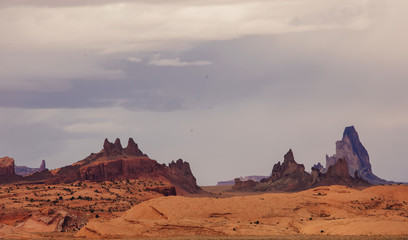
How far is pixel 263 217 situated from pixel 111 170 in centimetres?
9271

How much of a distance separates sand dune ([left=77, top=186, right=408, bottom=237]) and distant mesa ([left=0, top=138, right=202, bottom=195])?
67918mm

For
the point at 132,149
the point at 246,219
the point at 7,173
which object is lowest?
the point at 246,219

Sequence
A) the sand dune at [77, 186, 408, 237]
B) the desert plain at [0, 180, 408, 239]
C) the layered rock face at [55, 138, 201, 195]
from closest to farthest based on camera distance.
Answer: the desert plain at [0, 180, 408, 239] → the sand dune at [77, 186, 408, 237] → the layered rock face at [55, 138, 201, 195]

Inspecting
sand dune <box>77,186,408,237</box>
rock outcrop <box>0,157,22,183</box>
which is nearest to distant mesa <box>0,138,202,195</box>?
rock outcrop <box>0,157,22,183</box>

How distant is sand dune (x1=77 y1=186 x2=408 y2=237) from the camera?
6375cm

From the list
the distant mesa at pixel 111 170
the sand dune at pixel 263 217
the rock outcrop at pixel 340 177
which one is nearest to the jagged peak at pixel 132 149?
the distant mesa at pixel 111 170

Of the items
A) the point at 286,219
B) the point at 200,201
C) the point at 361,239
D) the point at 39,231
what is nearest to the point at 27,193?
the point at 39,231

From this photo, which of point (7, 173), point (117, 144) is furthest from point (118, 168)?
point (7, 173)

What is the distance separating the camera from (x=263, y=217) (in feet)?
236

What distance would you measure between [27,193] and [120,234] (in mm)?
65975

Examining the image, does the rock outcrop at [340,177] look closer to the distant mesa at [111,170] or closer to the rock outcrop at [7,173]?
the distant mesa at [111,170]

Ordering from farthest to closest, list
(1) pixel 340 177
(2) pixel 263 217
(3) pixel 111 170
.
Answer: (1) pixel 340 177, (3) pixel 111 170, (2) pixel 263 217

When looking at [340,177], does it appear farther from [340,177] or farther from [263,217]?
[263,217]

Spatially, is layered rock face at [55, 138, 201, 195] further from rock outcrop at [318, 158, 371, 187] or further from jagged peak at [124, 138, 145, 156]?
rock outcrop at [318, 158, 371, 187]
